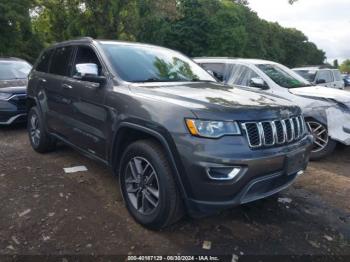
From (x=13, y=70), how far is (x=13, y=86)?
118 centimetres

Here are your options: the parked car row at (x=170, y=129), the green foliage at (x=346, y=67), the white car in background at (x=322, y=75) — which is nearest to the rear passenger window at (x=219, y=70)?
the parked car row at (x=170, y=129)

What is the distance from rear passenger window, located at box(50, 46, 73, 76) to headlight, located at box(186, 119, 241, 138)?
8.47ft

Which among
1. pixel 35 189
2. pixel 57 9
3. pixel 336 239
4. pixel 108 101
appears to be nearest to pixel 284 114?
pixel 336 239

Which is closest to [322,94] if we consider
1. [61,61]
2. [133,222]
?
[133,222]

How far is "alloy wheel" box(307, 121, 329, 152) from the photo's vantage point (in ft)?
19.3

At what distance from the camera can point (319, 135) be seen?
5.95 meters

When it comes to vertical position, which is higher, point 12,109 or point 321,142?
point 321,142

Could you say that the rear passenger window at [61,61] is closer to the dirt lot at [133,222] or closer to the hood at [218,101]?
the dirt lot at [133,222]

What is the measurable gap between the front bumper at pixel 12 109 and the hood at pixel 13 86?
0.52 ft

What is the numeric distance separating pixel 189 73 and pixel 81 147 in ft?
5.36

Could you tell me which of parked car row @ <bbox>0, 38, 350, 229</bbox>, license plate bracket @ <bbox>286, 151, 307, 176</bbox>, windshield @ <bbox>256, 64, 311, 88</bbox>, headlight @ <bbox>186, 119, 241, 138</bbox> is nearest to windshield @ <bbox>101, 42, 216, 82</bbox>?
parked car row @ <bbox>0, 38, 350, 229</bbox>

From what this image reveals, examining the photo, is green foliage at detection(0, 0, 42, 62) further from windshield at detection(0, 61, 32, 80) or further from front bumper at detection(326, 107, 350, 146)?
front bumper at detection(326, 107, 350, 146)

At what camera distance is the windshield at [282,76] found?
6766 millimetres

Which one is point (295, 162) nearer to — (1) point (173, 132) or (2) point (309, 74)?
(1) point (173, 132)
